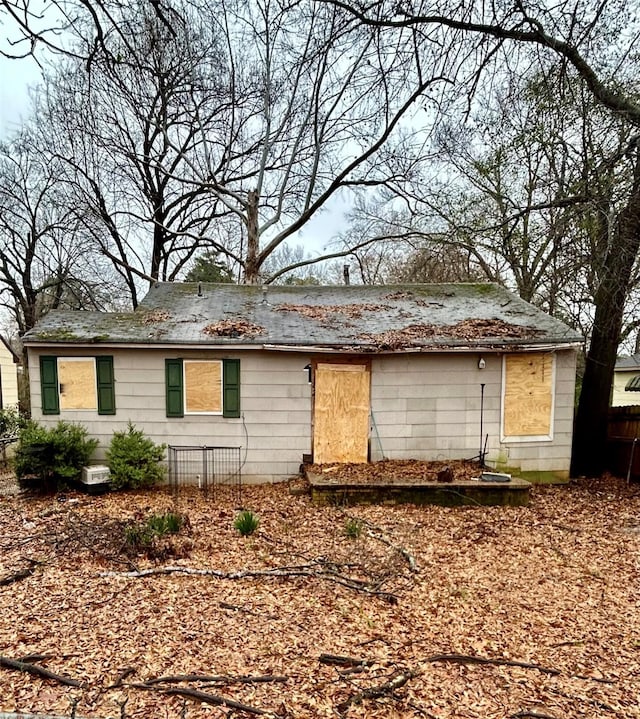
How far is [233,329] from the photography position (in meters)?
7.71

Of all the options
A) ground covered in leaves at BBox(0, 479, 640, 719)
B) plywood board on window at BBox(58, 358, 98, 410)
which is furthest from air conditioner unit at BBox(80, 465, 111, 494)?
plywood board on window at BBox(58, 358, 98, 410)

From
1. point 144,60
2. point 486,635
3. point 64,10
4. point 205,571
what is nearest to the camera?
point 64,10

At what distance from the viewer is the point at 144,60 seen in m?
3.61

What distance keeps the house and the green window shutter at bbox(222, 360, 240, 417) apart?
0.06 feet

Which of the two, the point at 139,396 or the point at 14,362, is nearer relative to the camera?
the point at 139,396

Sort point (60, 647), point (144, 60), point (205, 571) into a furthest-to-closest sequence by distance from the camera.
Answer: point (205, 571)
point (144, 60)
point (60, 647)

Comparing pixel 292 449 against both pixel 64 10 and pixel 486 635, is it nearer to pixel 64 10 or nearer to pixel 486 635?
pixel 486 635

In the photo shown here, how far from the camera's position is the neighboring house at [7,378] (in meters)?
13.9

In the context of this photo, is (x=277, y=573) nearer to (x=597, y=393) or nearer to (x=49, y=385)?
(x=49, y=385)

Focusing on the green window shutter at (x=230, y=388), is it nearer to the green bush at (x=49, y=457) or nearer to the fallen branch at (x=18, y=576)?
the green bush at (x=49, y=457)

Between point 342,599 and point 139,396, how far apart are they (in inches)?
202

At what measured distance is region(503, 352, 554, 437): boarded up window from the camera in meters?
7.79

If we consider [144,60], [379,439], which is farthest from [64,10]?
[379,439]

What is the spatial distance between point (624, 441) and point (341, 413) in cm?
546
